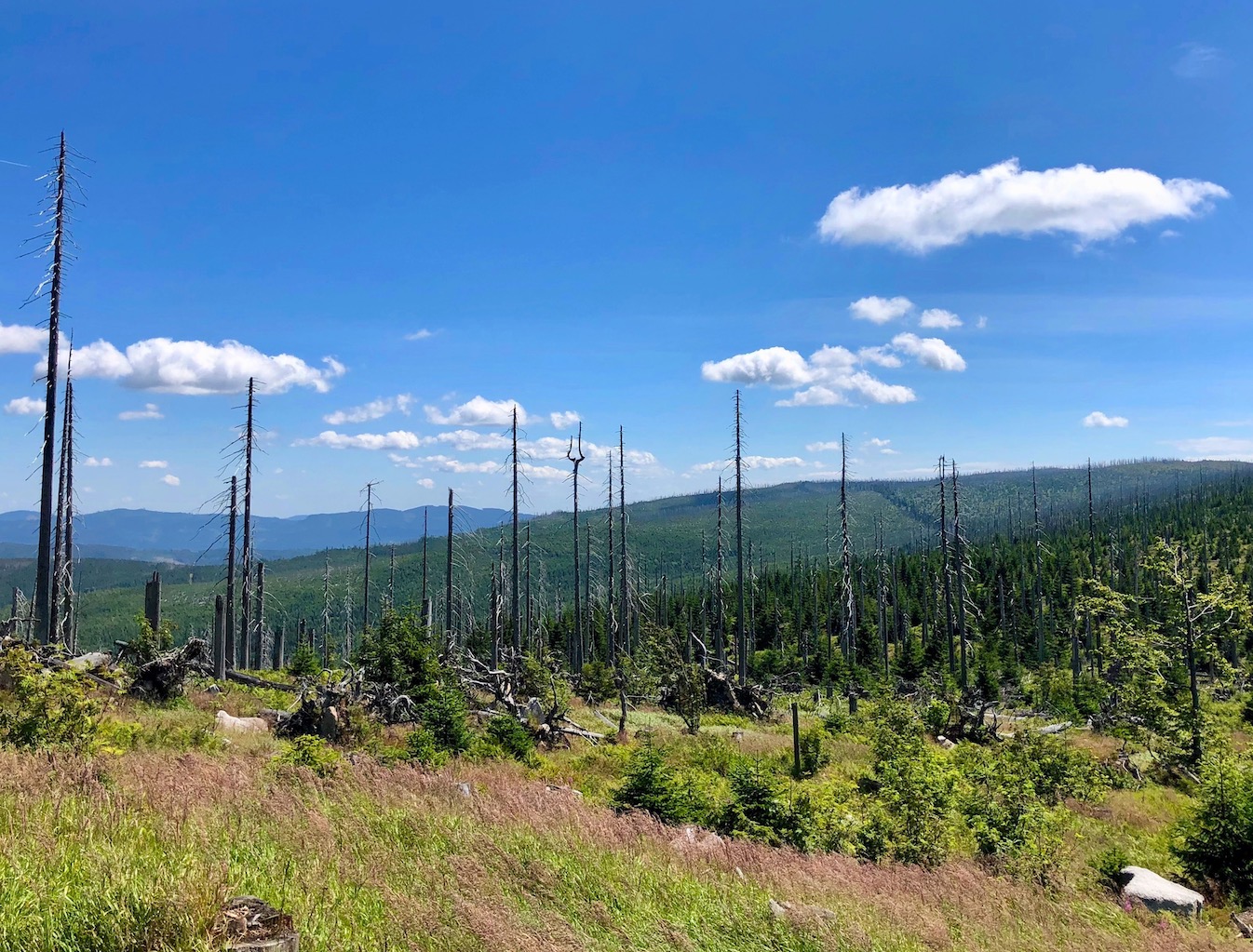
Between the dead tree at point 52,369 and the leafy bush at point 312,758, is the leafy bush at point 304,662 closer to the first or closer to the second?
the dead tree at point 52,369

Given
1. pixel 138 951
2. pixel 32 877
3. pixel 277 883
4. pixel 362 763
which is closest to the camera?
pixel 138 951

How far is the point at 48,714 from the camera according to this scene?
29.8ft

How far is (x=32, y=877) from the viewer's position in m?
4.46

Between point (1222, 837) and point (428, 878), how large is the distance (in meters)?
12.2

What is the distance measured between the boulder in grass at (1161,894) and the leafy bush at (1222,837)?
1.78 ft

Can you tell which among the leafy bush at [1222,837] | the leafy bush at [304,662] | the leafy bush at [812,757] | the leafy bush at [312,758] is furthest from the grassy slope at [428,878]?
the leafy bush at [304,662]

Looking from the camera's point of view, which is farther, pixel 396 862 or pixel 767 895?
pixel 767 895

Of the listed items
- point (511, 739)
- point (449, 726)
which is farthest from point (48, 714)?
point (511, 739)

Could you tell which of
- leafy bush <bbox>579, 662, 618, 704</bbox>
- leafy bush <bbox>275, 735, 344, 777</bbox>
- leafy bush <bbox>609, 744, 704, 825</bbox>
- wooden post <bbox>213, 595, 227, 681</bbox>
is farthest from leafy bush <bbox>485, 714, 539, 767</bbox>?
leafy bush <bbox>579, 662, 618, 704</bbox>

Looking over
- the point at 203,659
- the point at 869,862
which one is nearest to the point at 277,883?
the point at 869,862

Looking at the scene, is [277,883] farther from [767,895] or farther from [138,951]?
[767,895]

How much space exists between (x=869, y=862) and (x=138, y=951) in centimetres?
863

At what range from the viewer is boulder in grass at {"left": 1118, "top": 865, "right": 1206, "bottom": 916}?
9.70 m

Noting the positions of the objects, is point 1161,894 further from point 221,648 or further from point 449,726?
point 221,648
